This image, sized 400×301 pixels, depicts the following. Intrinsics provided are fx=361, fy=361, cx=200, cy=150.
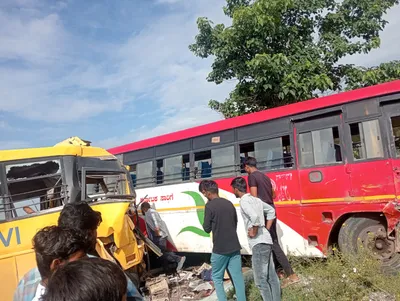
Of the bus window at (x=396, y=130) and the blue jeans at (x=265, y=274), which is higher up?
the bus window at (x=396, y=130)

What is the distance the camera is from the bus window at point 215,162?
753 centimetres

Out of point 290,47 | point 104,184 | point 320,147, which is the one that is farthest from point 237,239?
point 290,47

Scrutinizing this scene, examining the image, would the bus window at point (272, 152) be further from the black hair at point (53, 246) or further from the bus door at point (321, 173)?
the black hair at point (53, 246)

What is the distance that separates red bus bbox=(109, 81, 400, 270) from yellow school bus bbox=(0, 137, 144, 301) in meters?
2.29

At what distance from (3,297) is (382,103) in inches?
236

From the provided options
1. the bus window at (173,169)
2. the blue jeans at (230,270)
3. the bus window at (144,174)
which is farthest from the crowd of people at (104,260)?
the bus window at (144,174)

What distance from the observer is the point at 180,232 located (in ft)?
27.0

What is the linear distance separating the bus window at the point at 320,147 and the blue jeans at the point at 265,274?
8.24 ft

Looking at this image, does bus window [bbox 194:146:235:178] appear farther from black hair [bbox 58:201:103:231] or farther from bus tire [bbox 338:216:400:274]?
black hair [bbox 58:201:103:231]

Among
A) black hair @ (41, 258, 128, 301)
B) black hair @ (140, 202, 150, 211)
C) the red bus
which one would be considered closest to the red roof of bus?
the red bus

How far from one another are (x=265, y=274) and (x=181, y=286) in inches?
115

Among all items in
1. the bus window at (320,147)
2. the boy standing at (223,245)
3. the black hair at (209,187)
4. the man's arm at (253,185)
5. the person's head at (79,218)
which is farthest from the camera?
the bus window at (320,147)

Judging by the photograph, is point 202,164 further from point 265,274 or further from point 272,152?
point 265,274

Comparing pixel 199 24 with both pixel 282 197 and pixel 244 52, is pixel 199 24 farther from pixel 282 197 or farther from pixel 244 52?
Result: pixel 282 197
